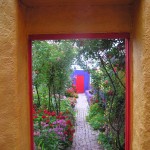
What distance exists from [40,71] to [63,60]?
86 cm

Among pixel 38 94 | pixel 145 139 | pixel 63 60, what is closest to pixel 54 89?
pixel 38 94

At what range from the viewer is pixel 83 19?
231 centimetres

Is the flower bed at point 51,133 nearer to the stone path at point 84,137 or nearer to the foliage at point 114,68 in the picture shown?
the stone path at point 84,137

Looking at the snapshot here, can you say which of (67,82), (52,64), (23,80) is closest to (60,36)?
(23,80)

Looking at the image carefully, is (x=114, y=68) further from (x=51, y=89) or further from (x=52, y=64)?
(x=51, y=89)

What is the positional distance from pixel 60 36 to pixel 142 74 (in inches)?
37.1

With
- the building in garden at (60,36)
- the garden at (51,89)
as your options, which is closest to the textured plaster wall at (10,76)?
the building in garden at (60,36)

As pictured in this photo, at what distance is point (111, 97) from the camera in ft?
21.2

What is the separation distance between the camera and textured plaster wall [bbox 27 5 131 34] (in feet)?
7.56

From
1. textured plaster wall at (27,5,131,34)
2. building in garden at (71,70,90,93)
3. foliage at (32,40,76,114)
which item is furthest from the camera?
building in garden at (71,70,90,93)

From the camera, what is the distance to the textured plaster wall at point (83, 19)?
2.30 metres

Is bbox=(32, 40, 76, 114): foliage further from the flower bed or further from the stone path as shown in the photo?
the flower bed

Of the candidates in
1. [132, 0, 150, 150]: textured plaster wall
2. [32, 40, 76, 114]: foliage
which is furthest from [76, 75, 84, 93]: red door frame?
[132, 0, 150, 150]: textured plaster wall

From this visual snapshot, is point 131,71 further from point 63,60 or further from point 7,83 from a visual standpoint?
point 63,60
